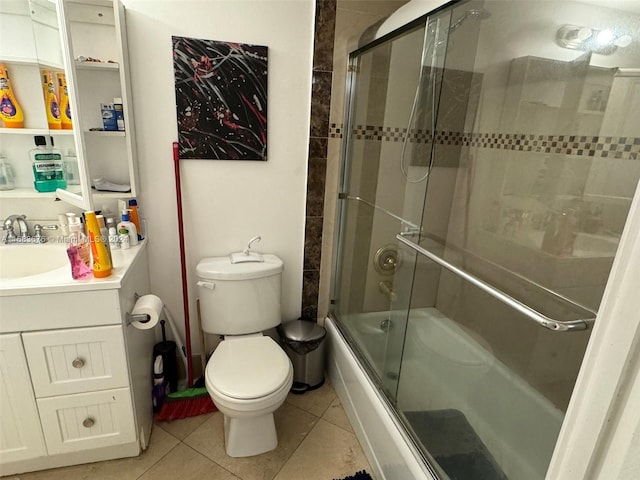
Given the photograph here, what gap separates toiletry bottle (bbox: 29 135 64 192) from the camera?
4.91ft

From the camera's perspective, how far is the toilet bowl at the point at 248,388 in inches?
53.5

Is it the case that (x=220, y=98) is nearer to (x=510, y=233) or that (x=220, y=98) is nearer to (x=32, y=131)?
(x=32, y=131)

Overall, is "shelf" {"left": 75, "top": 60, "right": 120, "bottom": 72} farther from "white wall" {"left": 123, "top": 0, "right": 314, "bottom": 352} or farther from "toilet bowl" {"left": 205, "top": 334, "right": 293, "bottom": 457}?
"toilet bowl" {"left": 205, "top": 334, "right": 293, "bottom": 457}

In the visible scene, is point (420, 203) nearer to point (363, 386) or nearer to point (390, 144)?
point (390, 144)

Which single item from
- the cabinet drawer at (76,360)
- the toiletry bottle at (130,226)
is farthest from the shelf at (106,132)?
the cabinet drawer at (76,360)

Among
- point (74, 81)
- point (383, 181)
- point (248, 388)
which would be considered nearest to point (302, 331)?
point (248, 388)

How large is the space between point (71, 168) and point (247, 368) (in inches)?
44.8

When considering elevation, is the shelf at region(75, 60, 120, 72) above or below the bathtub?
above

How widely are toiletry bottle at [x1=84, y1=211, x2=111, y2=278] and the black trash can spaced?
0.94 meters

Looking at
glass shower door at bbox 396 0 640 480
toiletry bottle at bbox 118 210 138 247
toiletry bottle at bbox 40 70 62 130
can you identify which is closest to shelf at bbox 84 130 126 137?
toiletry bottle at bbox 40 70 62 130

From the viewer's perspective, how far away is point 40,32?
137cm

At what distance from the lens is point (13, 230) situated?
1542 millimetres

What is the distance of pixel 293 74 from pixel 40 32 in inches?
40.0

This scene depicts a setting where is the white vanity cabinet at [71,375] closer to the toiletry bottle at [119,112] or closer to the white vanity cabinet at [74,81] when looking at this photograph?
the white vanity cabinet at [74,81]
